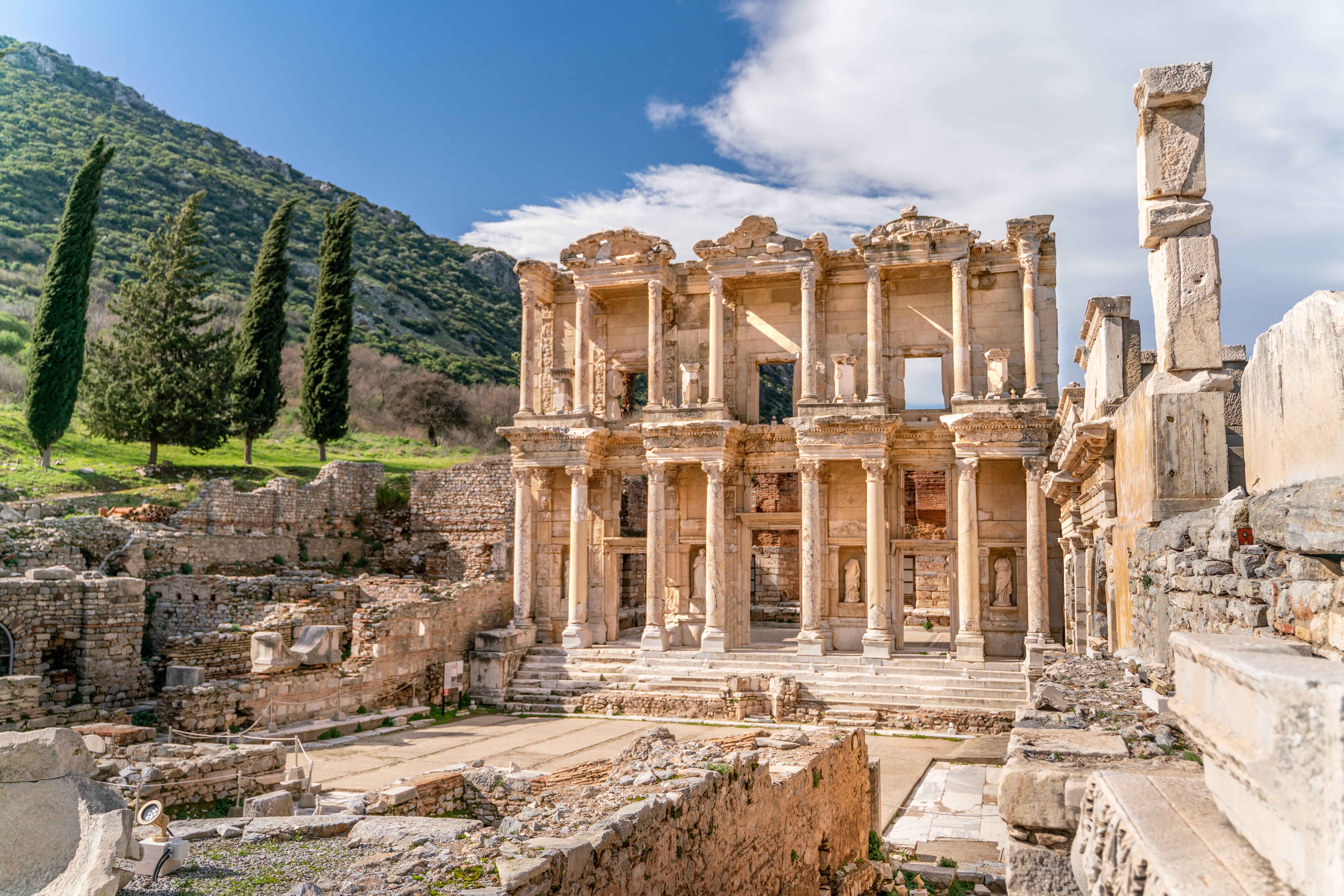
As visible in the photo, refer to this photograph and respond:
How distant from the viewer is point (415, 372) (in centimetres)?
5581

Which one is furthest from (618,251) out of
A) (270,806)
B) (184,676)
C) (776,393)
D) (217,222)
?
(217,222)

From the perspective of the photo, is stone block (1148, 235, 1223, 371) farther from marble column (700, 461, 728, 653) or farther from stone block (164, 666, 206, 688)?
stone block (164, 666, 206, 688)

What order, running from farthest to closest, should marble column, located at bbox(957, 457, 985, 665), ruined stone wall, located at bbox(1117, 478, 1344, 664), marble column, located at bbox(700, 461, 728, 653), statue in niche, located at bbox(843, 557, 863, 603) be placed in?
statue in niche, located at bbox(843, 557, 863, 603) < marble column, located at bbox(700, 461, 728, 653) < marble column, located at bbox(957, 457, 985, 665) < ruined stone wall, located at bbox(1117, 478, 1344, 664)

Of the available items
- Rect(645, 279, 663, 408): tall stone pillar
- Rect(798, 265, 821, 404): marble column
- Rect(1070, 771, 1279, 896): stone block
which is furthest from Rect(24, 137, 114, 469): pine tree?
Rect(1070, 771, 1279, 896): stone block

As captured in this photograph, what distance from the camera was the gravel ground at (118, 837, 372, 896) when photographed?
664cm

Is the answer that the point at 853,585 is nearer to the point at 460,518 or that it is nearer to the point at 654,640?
the point at 654,640

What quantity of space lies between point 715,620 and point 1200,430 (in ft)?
51.4

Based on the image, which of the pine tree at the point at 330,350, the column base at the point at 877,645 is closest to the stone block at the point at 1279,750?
the column base at the point at 877,645

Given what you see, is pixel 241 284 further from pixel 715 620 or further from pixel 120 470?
pixel 715 620

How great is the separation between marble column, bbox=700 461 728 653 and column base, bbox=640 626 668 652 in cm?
91

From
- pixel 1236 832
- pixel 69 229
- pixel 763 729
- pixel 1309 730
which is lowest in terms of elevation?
pixel 763 729

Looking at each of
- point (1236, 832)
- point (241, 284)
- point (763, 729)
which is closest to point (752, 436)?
point (763, 729)

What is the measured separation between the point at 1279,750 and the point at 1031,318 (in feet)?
68.6

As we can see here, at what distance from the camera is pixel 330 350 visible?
119 ft
